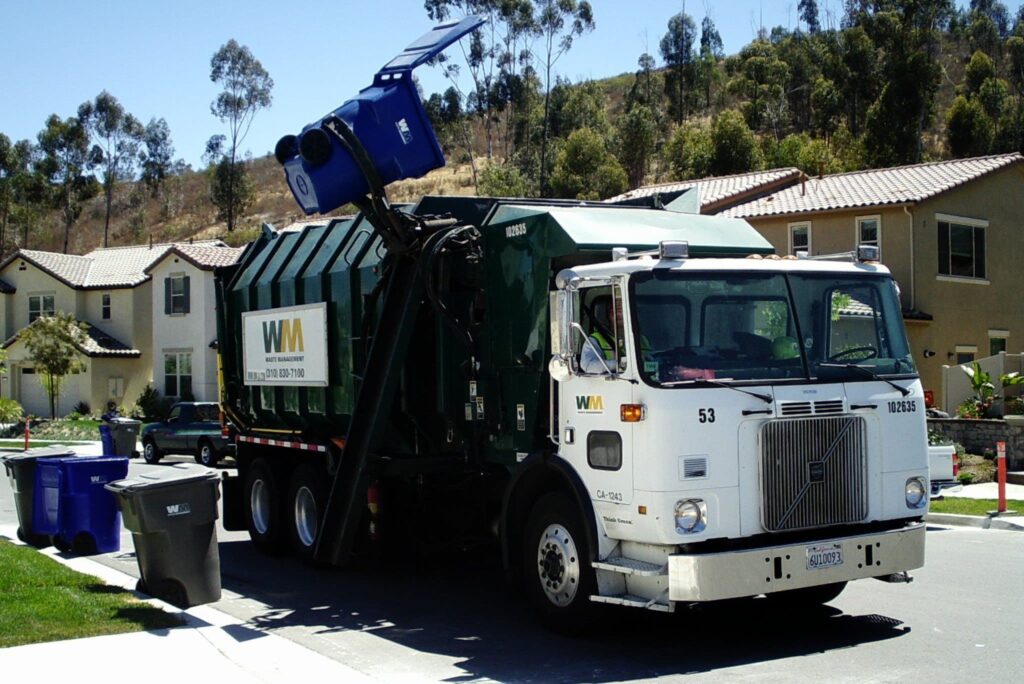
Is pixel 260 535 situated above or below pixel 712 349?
below

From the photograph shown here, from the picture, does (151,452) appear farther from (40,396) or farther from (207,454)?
(40,396)

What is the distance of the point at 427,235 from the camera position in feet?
33.6

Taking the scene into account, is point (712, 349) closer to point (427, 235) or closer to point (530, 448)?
point (530, 448)

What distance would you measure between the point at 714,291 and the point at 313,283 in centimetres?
531

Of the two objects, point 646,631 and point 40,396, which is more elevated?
point 40,396

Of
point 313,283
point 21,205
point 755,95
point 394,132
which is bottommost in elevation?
point 313,283

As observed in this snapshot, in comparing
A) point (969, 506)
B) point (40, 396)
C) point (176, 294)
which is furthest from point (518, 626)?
point (40, 396)

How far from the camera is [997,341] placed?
3228 centimetres

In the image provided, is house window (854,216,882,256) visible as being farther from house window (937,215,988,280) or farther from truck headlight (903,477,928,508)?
truck headlight (903,477,928,508)

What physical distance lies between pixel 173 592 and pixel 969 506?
37.3 feet

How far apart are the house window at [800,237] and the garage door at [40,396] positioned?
102ft

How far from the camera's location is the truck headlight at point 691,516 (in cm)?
771

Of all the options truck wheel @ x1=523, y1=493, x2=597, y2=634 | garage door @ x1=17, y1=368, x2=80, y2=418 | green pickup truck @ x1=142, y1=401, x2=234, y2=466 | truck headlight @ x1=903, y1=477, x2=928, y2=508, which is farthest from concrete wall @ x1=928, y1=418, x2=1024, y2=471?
garage door @ x1=17, y1=368, x2=80, y2=418

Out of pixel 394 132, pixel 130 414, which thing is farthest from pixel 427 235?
pixel 130 414
